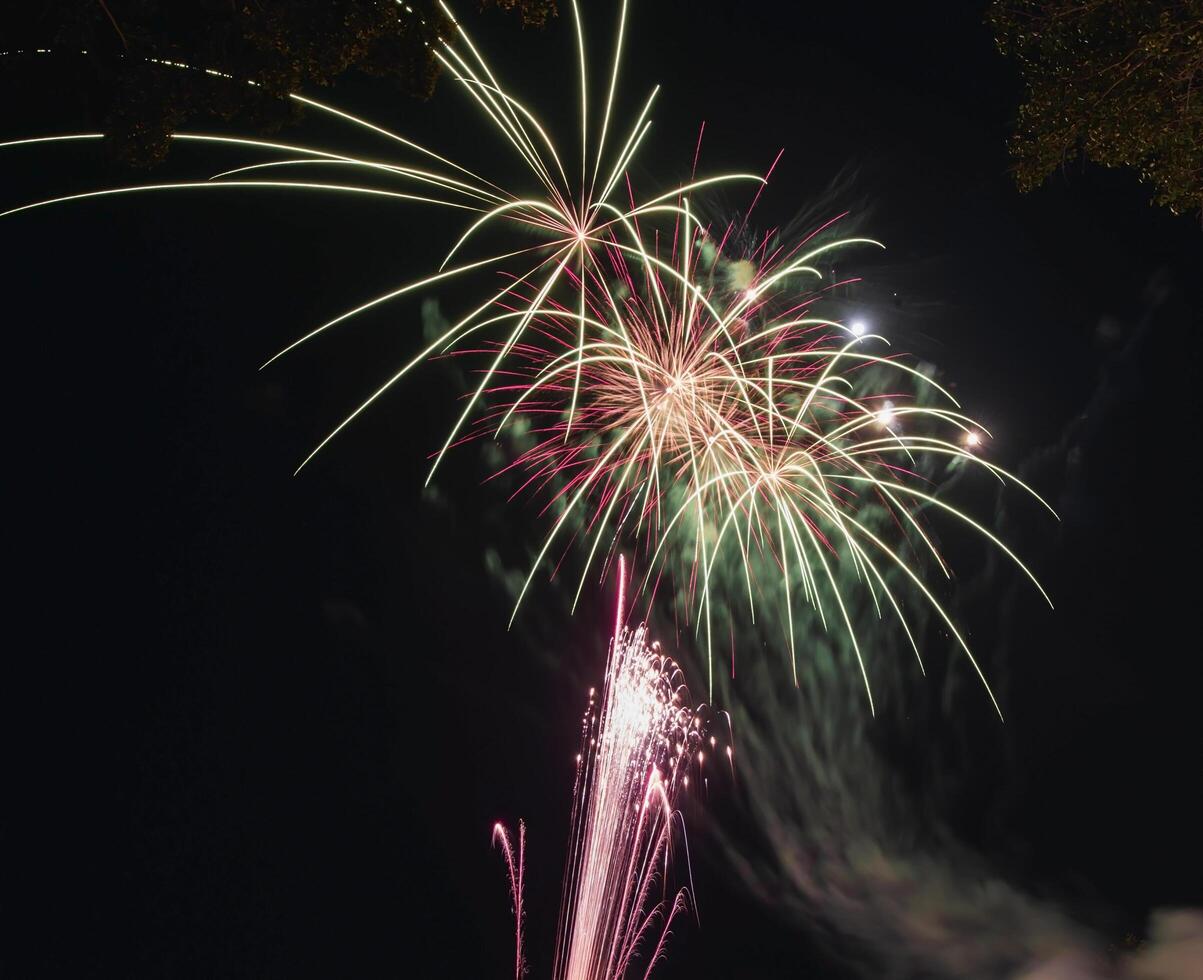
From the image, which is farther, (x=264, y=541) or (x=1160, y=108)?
(x=264, y=541)

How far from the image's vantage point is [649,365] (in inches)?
454

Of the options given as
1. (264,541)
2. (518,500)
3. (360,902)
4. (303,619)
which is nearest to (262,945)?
(360,902)

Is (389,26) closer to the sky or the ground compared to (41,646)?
closer to the sky

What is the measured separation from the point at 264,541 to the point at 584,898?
9.98m

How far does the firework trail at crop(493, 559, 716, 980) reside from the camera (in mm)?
15078

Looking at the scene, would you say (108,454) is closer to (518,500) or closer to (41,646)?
(41,646)

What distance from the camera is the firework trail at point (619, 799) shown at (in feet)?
49.5

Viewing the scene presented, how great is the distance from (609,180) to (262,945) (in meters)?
13.7

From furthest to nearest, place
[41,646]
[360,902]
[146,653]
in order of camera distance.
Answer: [360,902]
[146,653]
[41,646]

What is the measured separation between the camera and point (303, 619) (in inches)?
544

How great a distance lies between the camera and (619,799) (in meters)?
15.4

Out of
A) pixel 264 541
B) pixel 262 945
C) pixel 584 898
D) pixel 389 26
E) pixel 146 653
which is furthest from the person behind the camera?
pixel 584 898

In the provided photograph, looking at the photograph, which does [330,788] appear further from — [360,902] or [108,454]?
[108,454]

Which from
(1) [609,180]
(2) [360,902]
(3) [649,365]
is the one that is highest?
(1) [609,180]
